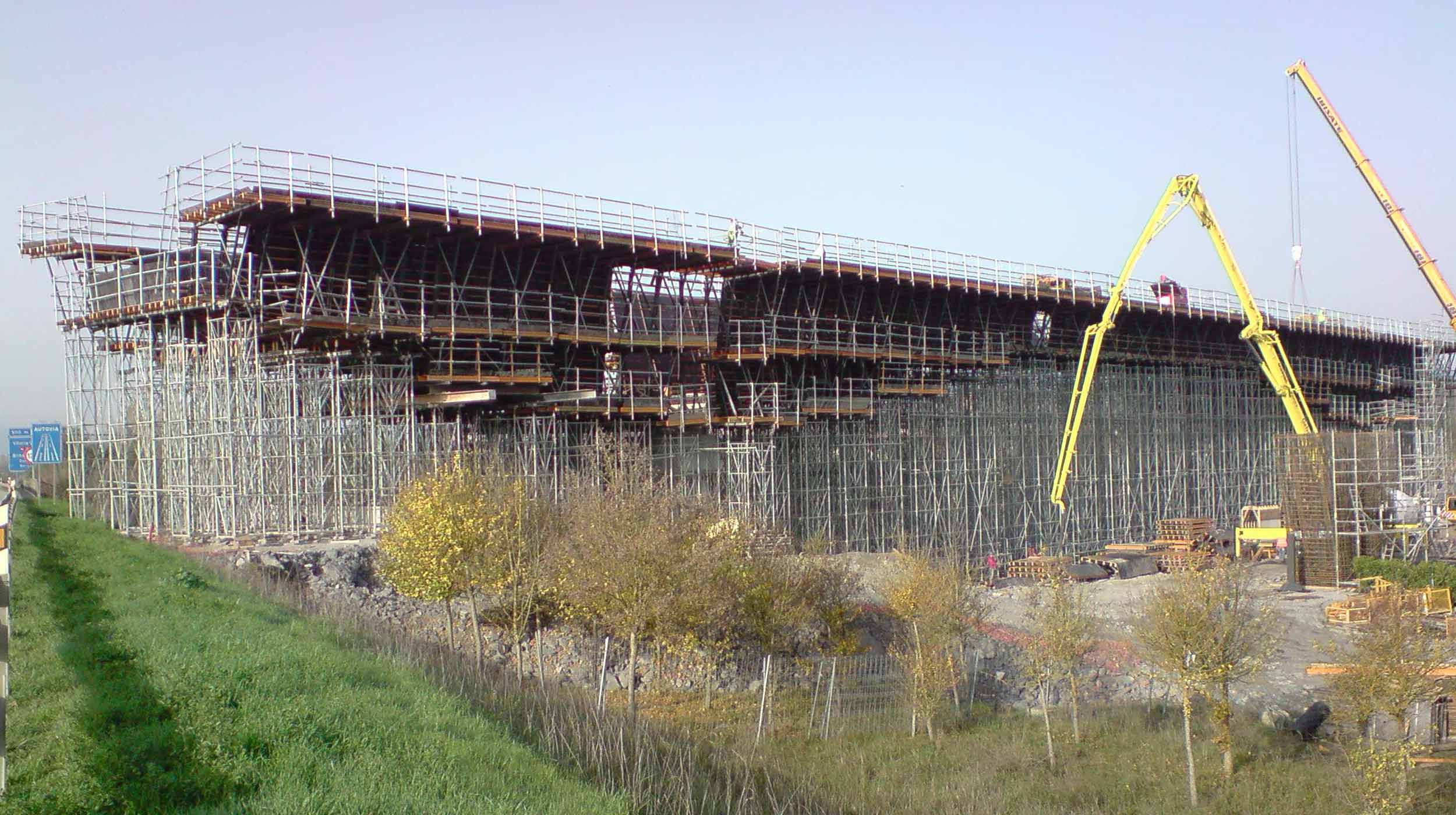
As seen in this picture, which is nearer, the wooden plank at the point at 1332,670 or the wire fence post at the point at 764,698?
the wooden plank at the point at 1332,670

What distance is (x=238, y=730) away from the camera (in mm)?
9531

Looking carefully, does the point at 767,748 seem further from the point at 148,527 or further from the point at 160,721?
the point at 148,527

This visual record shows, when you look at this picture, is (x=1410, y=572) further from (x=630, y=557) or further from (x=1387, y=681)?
(x=630, y=557)

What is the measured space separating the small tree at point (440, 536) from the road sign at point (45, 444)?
15769mm

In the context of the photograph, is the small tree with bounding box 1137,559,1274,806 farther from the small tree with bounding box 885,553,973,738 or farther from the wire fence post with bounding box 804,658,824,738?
the wire fence post with bounding box 804,658,824,738

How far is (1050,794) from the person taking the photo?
1825cm

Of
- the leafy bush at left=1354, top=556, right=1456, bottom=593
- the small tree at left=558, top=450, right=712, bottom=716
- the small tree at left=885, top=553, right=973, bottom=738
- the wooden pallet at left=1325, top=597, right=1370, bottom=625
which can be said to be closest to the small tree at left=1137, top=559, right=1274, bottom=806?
the small tree at left=885, top=553, right=973, bottom=738

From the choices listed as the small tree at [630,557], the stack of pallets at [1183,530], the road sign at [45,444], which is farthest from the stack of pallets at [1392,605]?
the road sign at [45,444]

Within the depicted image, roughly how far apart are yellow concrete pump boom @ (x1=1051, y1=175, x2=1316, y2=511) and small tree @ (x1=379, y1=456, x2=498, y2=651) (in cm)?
3011

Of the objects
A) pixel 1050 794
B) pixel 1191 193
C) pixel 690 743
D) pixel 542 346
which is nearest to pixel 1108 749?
pixel 1050 794

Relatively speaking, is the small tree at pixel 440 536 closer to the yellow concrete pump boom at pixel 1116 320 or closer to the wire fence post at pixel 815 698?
the wire fence post at pixel 815 698

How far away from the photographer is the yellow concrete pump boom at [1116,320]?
4684 cm

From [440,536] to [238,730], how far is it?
1255 centimetres

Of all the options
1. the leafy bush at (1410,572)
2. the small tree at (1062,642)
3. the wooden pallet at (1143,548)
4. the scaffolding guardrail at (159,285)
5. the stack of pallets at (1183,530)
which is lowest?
the wooden pallet at (1143,548)
